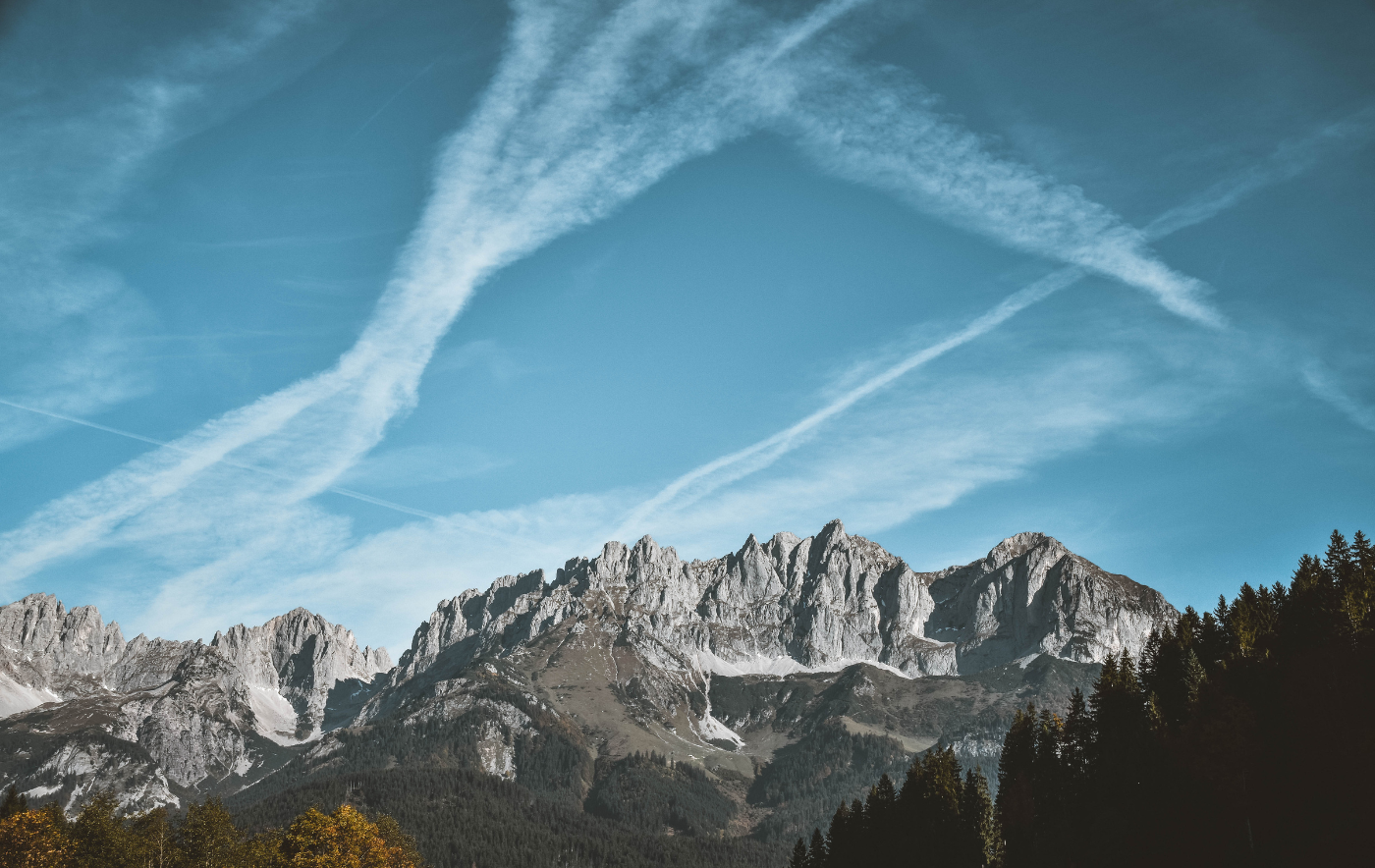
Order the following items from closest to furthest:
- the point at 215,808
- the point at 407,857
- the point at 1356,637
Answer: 1. the point at 1356,637
2. the point at 215,808
3. the point at 407,857

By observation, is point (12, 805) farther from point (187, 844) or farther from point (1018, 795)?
point (1018, 795)

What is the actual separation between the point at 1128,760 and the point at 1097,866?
32.8 feet

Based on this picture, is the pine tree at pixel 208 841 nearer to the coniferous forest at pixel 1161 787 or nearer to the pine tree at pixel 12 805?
the coniferous forest at pixel 1161 787

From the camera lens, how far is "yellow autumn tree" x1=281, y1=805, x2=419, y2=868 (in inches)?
3890

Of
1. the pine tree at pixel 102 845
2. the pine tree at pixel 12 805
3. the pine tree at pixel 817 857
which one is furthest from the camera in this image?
Result: the pine tree at pixel 817 857

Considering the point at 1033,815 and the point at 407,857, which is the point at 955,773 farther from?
the point at 407,857

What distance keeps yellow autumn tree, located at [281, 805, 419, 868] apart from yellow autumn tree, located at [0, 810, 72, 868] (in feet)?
69.0

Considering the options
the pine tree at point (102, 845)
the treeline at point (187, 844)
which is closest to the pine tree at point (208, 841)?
the treeline at point (187, 844)

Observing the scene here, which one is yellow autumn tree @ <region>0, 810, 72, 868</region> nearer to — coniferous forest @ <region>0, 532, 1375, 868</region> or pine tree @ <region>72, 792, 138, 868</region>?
coniferous forest @ <region>0, 532, 1375, 868</region>

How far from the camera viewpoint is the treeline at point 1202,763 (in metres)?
78.3

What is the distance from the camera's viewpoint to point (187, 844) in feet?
348

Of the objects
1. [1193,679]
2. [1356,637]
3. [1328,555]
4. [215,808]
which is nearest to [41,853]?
[215,808]

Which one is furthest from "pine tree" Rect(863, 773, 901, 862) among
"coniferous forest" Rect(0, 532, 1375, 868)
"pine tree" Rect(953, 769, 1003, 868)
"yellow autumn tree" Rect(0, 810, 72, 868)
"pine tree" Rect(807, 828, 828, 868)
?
"yellow autumn tree" Rect(0, 810, 72, 868)

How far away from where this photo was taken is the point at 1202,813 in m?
84.8
